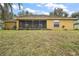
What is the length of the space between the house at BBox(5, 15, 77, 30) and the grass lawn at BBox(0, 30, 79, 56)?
0.23 feet

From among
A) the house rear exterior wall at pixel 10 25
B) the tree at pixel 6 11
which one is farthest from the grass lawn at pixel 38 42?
the tree at pixel 6 11

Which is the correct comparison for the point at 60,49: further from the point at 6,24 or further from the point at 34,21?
the point at 6,24

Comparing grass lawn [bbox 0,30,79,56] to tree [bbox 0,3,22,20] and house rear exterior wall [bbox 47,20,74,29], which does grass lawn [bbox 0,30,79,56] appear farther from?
tree [bbox 0,3,22,20]

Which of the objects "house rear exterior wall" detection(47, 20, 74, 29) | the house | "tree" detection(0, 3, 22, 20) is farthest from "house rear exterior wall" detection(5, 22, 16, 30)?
"house rear exterior wall" detection(47, 20, 74, 29)

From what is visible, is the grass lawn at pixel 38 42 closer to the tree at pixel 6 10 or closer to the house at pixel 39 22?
the house at pixel 39 22

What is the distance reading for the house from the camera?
352cm

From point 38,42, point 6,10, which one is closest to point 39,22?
point 38,42

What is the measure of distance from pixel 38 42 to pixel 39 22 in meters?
0.29

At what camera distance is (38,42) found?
3.51 meters

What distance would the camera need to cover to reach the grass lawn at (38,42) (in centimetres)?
343

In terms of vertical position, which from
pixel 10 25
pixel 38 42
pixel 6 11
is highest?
pixel 6 11

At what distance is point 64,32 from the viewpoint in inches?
138

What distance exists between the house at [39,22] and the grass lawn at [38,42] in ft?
0.23

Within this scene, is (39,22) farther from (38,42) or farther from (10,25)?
(10,25)
